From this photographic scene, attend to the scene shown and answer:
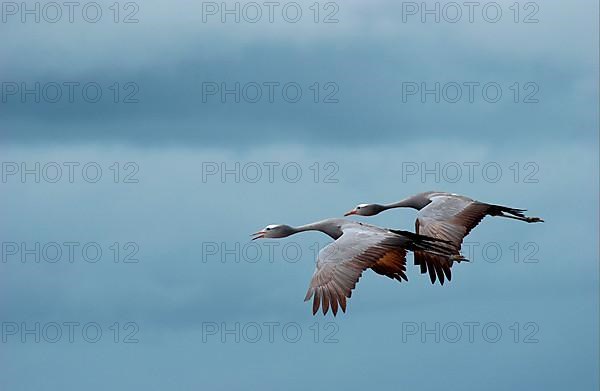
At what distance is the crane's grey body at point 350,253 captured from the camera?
34312 mm

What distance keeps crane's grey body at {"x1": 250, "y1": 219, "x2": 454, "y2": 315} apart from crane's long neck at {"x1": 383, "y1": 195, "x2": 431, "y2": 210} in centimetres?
359

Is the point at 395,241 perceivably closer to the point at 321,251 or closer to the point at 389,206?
the point at 321,251

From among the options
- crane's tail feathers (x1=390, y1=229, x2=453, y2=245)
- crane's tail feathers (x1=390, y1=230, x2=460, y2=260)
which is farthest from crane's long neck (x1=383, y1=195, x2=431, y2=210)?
crane's tail feathers (x1=390, y1=229, x2=453, y2=245)

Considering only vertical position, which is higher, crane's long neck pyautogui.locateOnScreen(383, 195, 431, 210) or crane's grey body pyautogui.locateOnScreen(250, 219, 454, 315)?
crane's long neck pyautogui.locateOnScreen(383, 195, 431, 210)

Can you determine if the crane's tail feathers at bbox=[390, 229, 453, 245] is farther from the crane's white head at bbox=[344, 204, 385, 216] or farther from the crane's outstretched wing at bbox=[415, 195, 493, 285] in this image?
the crane's white head at bbox=[344, 204, 385, 216]

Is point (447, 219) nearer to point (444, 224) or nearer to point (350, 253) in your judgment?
point (444, 224)

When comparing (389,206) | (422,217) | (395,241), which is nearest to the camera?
(395,241)

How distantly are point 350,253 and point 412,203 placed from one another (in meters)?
7.57

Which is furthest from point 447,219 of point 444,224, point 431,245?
point 431,245

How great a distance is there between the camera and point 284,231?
131 ft

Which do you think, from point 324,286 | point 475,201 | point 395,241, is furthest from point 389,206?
point 324,286

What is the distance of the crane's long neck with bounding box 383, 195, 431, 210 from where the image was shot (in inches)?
1658

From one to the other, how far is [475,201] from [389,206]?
3.22 meters

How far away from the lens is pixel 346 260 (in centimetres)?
3503
